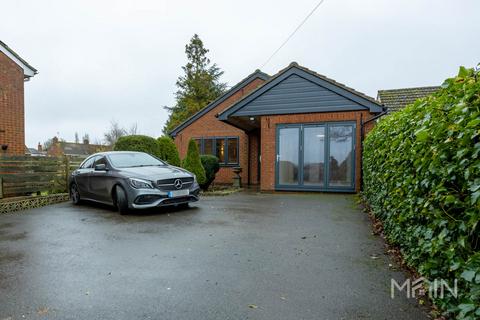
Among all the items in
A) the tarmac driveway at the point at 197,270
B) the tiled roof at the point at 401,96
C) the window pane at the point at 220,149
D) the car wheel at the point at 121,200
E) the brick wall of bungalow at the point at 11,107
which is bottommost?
the tarmac driveway at the point at 197,270

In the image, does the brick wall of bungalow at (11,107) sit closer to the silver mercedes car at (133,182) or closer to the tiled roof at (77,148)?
the silver mercedes car at (133,182)

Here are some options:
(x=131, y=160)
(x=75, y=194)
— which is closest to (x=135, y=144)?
(x=75, y=194)

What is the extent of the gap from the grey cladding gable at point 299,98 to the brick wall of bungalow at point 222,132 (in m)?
4.31

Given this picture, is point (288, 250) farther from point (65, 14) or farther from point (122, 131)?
point (122, 131)

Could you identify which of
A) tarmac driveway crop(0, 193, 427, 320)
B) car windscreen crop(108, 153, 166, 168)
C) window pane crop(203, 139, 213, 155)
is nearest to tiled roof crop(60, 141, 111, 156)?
window pane crop(203, 139, 213, 155)

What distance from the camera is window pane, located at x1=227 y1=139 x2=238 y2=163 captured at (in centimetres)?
1575

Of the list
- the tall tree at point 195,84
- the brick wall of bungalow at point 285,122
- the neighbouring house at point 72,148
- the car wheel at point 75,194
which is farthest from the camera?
the neighbouring house at point 72,148

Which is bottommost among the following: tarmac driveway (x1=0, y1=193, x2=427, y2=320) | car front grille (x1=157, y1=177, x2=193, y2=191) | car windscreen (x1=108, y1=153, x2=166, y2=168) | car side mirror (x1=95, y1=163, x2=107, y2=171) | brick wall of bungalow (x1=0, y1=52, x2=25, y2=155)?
tarmac driveway (x1=0, y1=193, x2=427, y2=320)

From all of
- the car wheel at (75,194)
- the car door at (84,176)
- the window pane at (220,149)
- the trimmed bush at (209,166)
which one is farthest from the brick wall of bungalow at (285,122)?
the car wheel at (75,194)

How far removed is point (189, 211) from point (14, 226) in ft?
12.1

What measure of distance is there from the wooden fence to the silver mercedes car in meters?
1.86

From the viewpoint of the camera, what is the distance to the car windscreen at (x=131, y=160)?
7.26m

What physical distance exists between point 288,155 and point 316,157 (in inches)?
41.6

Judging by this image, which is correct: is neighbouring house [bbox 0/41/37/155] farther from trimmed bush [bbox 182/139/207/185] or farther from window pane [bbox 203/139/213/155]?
window pane [bbox 203/139/213/155]
